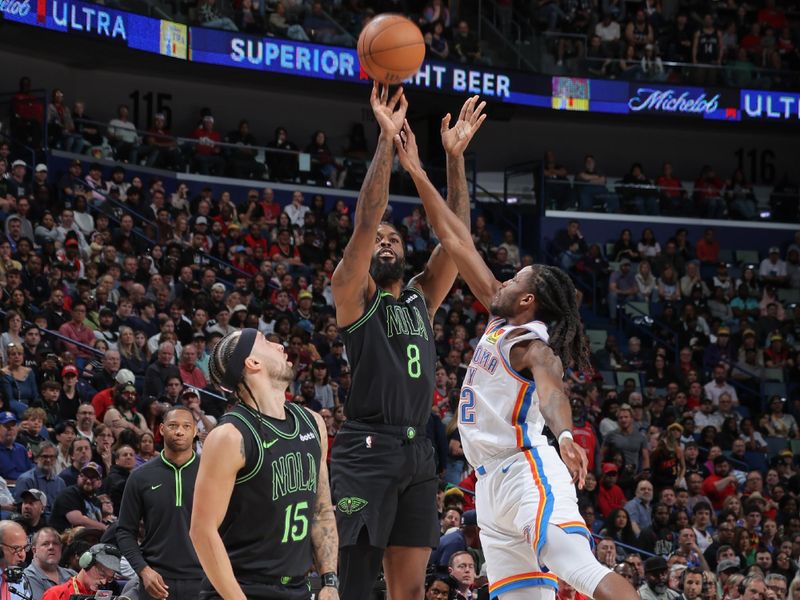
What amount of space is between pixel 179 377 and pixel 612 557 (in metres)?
4.57

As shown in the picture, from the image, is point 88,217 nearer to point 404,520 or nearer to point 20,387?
point 20,387

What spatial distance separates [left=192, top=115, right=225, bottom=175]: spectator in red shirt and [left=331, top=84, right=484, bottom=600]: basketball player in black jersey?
49.5ft

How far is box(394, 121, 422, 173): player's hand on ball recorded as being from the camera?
21.1ft

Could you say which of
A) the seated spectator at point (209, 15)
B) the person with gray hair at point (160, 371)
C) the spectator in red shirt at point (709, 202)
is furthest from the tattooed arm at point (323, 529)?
the spectator in red shirt at point (709, 202)

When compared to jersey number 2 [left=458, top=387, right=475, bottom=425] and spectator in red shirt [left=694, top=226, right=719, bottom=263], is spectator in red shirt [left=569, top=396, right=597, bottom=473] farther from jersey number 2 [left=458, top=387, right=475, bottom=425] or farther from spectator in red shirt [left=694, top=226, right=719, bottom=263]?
jersey number 2 [left=458, top=387, right=475, bottom=425]

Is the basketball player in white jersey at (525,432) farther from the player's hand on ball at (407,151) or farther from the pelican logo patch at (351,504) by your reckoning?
the pelican logo patch at (351,504)

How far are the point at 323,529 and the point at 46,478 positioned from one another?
5.98 metres

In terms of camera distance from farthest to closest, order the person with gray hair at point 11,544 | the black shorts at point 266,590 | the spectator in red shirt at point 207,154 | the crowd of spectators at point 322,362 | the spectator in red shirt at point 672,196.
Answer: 1. the spectator in red shirt at point 672,196
2. the spectator in red shirt at point 207,154
3. the crowd of spectators at point 322,362
4. the person with gray hair at point 11,544
5. the black shorts at point 266,590

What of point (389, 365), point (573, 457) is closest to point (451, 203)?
point (389, 365)

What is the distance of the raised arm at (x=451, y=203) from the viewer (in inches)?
259

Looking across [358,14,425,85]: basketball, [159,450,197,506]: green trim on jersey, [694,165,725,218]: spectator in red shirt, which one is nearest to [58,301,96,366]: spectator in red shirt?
[159,450,197,506]: green trim on jersey

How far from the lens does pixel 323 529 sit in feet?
16.8

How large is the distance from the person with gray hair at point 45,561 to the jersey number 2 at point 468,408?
3907mm

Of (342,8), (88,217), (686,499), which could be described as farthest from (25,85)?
(686,499)
